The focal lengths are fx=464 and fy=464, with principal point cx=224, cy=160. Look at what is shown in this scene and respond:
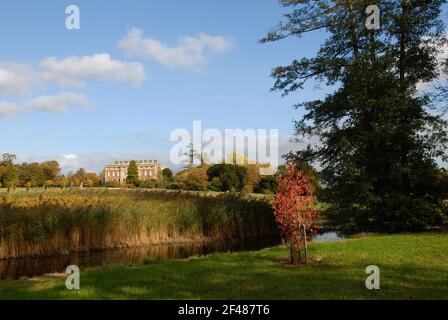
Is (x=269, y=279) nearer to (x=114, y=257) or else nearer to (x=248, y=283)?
(x=248, y=283)

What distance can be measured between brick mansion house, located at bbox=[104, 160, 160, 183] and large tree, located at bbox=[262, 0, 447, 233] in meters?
96.6

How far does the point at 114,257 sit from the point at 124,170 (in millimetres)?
115633

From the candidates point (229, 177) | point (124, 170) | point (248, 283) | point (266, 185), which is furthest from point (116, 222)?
point (124, 170)

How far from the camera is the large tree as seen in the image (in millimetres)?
18047

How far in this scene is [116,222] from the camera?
19625mm

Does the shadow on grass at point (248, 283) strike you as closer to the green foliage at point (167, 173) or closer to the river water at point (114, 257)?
the river water at point (114, 257)

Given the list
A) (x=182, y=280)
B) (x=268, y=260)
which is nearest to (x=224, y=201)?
(x=268, y=260)

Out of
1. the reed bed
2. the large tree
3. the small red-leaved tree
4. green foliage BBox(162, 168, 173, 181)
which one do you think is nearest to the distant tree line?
green foliage BBox(162, 168, 173, 181)

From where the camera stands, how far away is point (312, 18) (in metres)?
21.8

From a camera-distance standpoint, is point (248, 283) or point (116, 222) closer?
point (248, 283)

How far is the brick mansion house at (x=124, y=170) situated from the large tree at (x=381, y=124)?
9662 cm

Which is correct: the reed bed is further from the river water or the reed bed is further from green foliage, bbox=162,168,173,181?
green foliage, bbox=162,168,173,181
